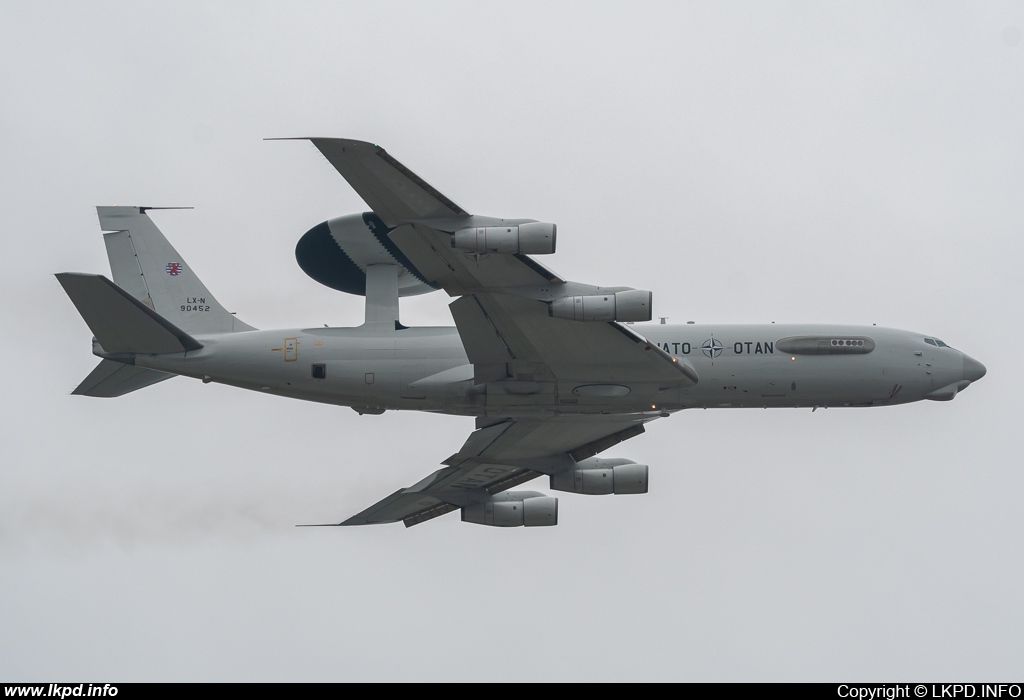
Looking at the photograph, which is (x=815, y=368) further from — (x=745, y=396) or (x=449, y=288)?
(x=449, y=288)

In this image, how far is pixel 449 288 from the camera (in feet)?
122

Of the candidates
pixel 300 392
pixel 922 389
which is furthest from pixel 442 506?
pixel 922 389

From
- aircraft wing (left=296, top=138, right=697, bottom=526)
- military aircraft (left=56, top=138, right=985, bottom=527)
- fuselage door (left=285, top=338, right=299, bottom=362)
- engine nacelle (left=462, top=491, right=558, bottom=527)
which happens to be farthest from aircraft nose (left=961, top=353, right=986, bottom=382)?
fuselage door (left=285, top=338, right=299, bottom=362)

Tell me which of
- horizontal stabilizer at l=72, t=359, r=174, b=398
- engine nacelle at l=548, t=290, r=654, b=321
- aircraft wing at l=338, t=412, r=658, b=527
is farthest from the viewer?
aircraft wing at l=338, t=412, r=658, b=527

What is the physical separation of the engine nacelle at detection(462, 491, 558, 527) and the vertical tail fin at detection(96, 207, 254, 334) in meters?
13.5

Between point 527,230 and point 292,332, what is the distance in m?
11.5

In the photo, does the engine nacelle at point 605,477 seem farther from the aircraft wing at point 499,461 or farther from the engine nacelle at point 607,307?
the engine nacelle at point 607,307

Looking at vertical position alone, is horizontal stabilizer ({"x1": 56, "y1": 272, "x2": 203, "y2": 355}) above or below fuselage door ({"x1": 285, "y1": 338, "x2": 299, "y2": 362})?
above

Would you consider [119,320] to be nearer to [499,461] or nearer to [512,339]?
[512,339]

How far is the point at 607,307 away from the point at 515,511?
15247mm

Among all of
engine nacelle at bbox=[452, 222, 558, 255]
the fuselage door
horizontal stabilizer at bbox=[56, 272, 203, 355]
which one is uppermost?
engine nacelle at bbox=[452, 222, 558, 255]

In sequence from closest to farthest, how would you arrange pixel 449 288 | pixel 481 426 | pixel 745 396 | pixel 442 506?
pixel 449 288, pixel 745 396, pixel 481 426, pixel 442 506

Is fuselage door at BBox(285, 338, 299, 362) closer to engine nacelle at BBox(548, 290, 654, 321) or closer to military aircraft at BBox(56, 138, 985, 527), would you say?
military aircraft at BBox(56, 138, 985, 527)

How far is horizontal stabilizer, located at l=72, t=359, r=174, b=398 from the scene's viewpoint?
4172 centimetres
